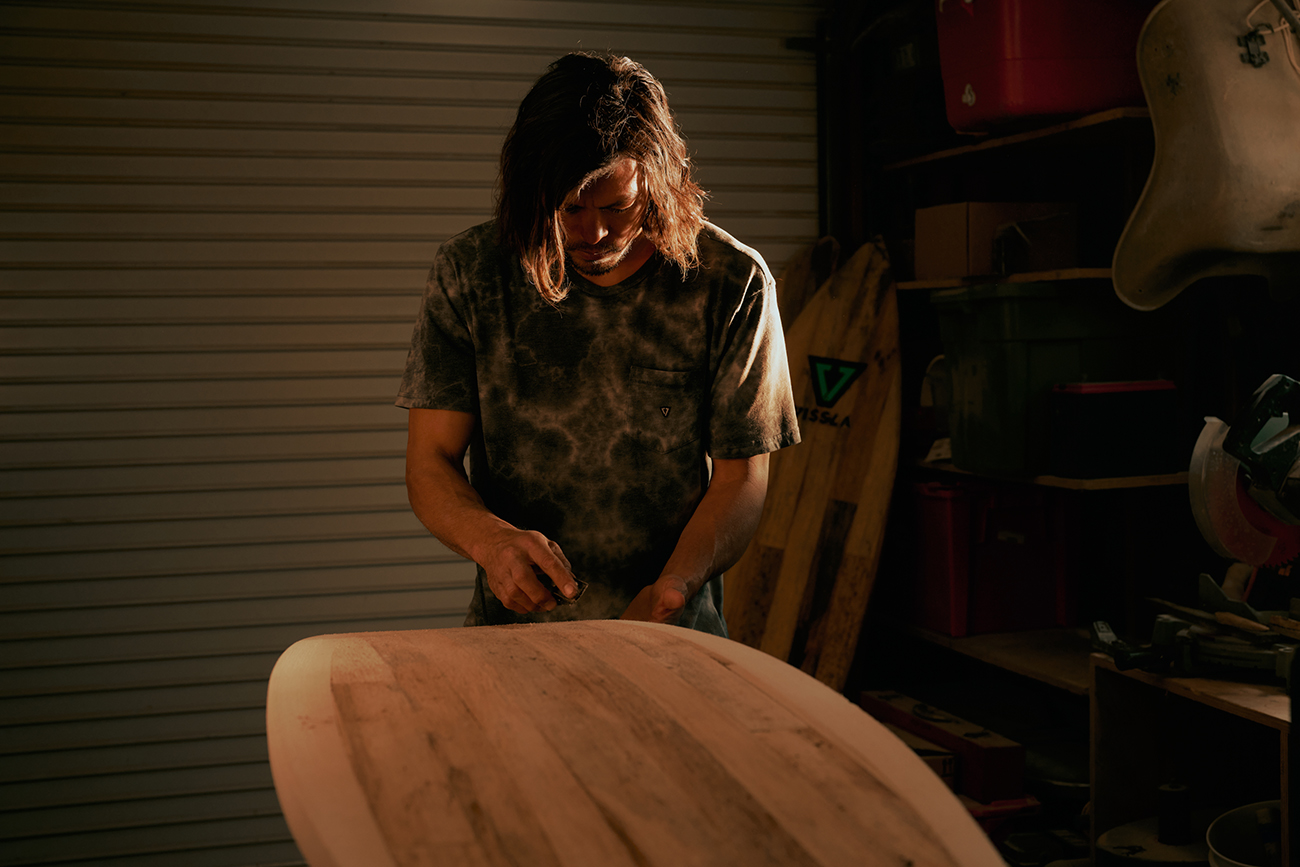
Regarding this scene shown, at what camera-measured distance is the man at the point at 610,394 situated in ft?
5.63

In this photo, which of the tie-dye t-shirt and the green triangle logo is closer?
Answer: the tie-dye t-shirt

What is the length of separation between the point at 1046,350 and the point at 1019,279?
22 centimetres

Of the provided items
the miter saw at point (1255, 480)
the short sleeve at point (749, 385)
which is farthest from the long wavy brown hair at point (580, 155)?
the miter saw at point (1255, 480)

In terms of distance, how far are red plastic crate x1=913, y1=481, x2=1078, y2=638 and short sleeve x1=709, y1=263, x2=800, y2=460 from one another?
5.80 feet

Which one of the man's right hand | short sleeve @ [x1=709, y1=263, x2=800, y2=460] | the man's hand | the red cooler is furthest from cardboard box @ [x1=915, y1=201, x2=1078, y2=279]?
the man's right hand

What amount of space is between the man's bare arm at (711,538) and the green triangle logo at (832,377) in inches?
75.2

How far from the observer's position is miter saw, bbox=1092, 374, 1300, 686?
1.84 meters

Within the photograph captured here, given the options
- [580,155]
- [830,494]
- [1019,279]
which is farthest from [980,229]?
[580,155]

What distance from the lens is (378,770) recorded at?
0.98 metres

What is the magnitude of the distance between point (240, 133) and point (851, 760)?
10.4 ft

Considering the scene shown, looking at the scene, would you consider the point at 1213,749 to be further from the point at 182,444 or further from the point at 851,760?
the point at 182,444

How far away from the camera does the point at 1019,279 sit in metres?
3.04

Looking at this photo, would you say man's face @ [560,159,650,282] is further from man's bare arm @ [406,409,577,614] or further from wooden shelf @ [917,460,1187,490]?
wooden shelf @ [917,460,1187,490]

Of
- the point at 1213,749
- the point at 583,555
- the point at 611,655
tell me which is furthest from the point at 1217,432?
the point at 611,655
